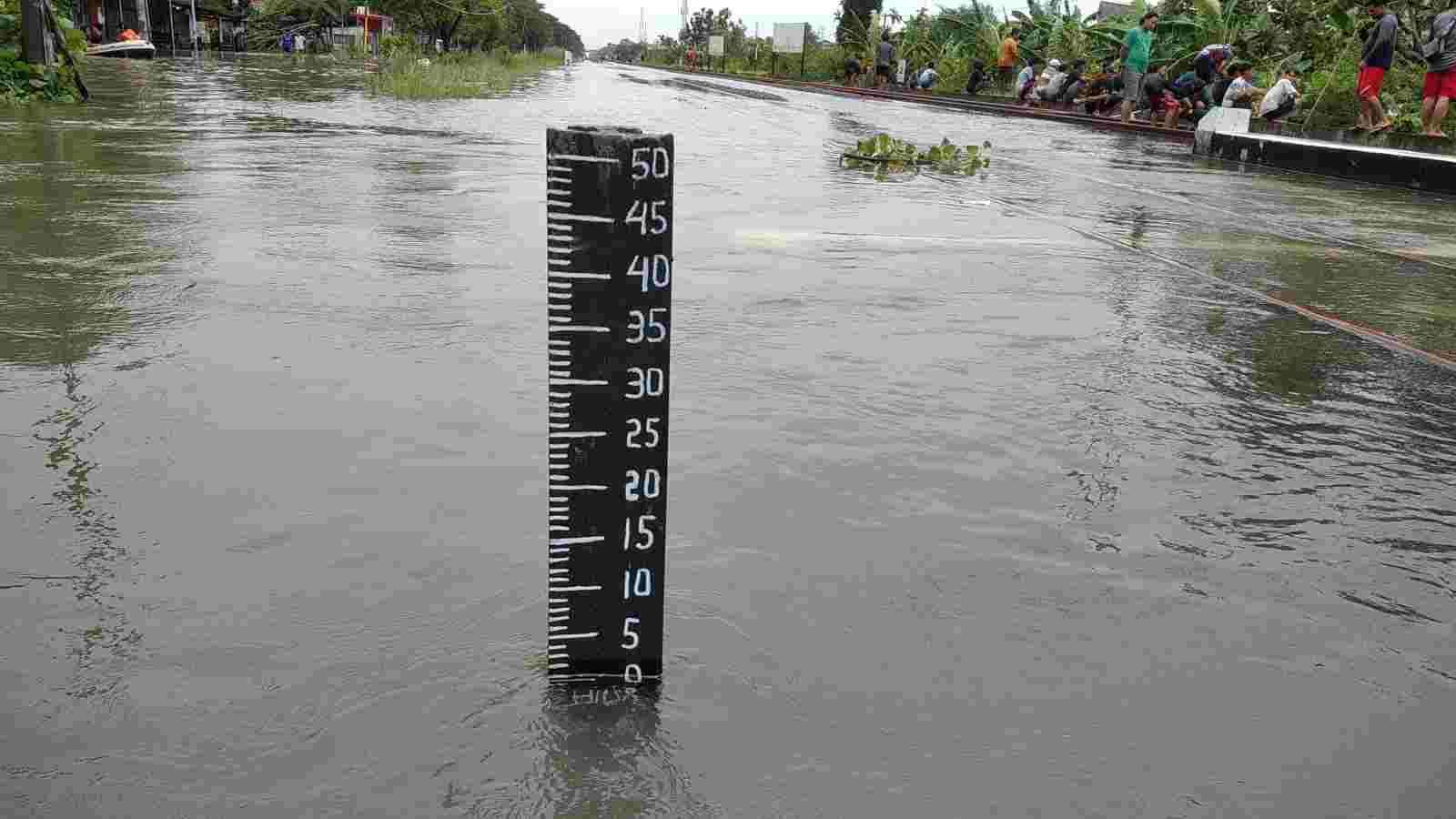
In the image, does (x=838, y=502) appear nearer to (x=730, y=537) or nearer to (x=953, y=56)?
(x=730, y=537)

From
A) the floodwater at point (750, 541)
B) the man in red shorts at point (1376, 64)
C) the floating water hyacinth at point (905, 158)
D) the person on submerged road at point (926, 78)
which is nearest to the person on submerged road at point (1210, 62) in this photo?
the man in red shorts at point (1376, 64)

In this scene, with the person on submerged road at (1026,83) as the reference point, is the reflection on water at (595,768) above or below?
below

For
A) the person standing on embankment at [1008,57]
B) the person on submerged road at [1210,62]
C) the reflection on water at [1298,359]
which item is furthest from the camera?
the person standing on embankment at [1008,57]

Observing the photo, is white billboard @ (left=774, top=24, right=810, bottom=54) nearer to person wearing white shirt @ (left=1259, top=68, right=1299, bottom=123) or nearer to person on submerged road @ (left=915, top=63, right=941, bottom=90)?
person on submerged road @ (left=915, top=63, right=941, bottom=90)

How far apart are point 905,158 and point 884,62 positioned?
2722 centimetres

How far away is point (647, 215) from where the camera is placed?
83.4 inches

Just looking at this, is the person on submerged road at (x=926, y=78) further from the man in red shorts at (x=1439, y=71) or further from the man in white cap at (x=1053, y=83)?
the man in red shorts at (x=1439, y=71)

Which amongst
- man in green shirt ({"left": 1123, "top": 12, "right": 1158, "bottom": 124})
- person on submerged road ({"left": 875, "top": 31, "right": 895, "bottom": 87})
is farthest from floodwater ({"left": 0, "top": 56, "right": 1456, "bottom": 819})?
person on submerged road ({"left": 875, "top": 31, "right": 895, "bottom": 87})

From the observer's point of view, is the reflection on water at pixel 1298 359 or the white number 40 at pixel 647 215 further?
the reflection on water at pixel 1298 359

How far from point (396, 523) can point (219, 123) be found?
42.1ft

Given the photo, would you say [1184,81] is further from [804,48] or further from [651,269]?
[804,48]

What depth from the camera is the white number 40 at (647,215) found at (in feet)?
6.94

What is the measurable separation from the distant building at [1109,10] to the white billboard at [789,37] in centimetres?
2251

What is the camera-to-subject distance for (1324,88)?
2061 centimetres
